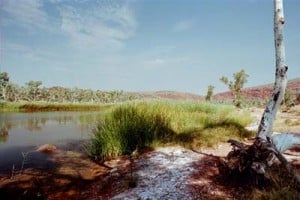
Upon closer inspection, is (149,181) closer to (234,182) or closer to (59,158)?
(234,182)

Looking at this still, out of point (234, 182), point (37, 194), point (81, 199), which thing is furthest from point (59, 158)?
point (234, 182)

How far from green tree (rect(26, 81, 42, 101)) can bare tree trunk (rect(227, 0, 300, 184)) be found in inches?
2601

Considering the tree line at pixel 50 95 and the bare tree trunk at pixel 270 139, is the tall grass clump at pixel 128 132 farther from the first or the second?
the tree line at pixel 50 95

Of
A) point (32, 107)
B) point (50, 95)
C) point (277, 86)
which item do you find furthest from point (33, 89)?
point (277, 86)

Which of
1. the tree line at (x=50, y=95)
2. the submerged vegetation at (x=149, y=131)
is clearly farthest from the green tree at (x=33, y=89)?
the submerged vegetation at (x=149, y=131)

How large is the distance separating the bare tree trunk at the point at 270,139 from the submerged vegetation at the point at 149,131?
112 inches

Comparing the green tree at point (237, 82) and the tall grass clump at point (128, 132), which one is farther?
the green tree at point (237, 82)

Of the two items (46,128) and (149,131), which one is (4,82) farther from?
(149,131)

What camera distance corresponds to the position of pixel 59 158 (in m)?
7.74

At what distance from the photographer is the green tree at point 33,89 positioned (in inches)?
2552

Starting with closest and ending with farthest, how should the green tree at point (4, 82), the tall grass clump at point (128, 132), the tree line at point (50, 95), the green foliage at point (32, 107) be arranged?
1. the tall grass clump at point (128, 132)
2. the green foliage at point (32, 107)
3. the green tree at point (4, 82)
4. the tree line at point (50, 95)

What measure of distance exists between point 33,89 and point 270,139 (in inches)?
2662

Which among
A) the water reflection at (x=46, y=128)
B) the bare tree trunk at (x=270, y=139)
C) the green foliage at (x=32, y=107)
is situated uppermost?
the bare tree trunk at (x=270, y=139)

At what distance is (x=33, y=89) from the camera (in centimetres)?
6575
